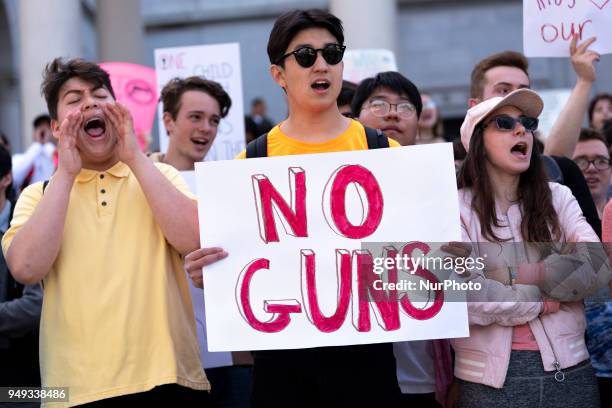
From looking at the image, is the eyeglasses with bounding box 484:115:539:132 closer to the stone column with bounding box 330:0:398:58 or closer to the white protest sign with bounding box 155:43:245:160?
the white protest sign with bounding box 155:43:245:160

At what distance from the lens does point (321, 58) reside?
2.98 meters

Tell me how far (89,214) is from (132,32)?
11739 millimetres

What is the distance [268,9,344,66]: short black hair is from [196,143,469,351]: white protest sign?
408 mm

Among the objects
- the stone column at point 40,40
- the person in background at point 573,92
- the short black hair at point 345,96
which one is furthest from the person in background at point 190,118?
the stone column at point 40,40

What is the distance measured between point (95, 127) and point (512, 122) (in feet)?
4.99

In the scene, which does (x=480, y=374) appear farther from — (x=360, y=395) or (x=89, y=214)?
(x=89, y=214)

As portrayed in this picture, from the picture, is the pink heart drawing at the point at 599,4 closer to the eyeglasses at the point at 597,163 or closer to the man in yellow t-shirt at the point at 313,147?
the eyeglasses at the point at 597,163

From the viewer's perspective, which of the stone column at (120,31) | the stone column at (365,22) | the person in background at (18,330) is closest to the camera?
the person in background at (18,330)

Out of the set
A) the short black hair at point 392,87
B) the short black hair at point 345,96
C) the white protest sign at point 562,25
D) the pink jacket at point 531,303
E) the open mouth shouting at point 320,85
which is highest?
the white protest sign at point 562,25

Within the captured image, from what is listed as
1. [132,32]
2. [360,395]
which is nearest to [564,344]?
[360,395]

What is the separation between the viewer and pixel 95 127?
3176 millimetres

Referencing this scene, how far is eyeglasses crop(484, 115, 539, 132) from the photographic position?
3.24 metres

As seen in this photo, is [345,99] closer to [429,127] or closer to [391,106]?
[391,106]

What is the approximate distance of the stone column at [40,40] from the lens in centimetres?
1143
